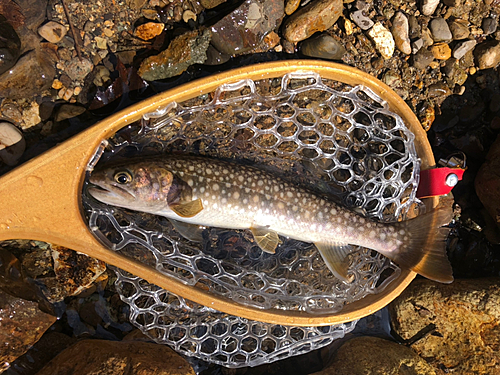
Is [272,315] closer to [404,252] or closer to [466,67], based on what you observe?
[404,252]

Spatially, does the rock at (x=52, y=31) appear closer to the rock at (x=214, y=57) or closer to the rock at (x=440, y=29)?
the rock at (x=214, y=57)

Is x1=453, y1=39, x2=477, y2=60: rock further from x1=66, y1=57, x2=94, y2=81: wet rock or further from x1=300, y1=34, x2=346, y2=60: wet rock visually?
x1=66, y1=57, x2=94, y2=81: wet rock

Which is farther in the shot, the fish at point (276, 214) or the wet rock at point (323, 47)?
the wet rock at point (323, 47)

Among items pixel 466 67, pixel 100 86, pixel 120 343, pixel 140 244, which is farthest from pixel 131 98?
pixel 466 67

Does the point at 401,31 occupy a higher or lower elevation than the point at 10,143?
lower

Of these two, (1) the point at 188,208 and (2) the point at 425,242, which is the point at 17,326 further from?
(2) the point at 425,242

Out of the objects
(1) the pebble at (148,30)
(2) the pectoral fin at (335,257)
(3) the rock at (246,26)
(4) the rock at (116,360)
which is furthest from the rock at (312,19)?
(4) the rock at (116,360)

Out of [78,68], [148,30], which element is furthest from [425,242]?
[78,68]
